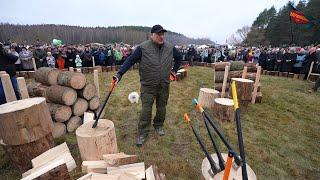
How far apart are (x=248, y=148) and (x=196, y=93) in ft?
13.8

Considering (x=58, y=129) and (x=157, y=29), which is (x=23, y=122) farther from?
(x=157, y=29)

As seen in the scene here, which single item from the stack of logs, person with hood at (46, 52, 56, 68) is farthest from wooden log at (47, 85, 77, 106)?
person with hood at (46, 52, 56, 68)

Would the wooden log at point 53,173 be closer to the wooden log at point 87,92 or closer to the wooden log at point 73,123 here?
the wooden log at point 73,123

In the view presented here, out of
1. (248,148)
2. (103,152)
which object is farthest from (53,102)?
(248,148)

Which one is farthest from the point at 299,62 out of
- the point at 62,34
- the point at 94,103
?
the point at 62,34

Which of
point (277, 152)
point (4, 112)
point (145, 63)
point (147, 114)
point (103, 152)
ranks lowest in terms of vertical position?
point (277, 152)

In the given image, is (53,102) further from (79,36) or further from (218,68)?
(79,36)

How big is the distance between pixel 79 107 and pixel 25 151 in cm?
173

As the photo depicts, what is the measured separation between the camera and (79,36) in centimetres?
5088

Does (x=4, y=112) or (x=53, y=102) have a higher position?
(x=4, y=112)

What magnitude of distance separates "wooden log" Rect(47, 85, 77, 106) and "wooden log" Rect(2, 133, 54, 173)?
1.32 m

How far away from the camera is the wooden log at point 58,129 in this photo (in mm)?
4461

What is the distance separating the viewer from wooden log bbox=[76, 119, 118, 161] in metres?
3.29

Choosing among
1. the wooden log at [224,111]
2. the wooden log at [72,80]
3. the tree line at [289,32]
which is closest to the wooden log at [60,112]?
the wooden log at [72,80]
